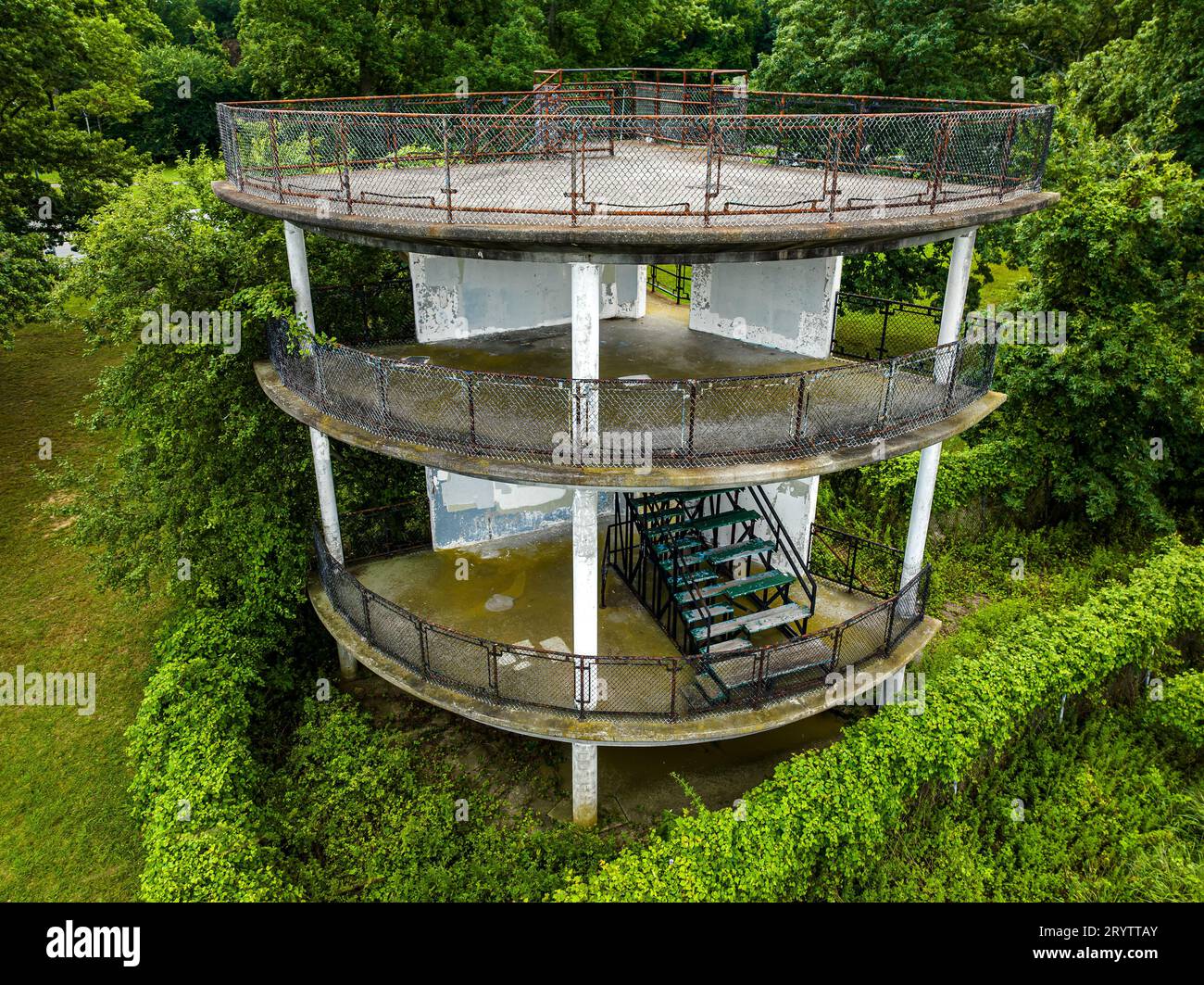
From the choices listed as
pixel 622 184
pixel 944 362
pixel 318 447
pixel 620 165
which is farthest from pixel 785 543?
pixel 318 447

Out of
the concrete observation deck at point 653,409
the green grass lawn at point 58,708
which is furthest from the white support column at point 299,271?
the green grass lawn at point 58,708

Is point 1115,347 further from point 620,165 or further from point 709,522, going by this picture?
point 620,165

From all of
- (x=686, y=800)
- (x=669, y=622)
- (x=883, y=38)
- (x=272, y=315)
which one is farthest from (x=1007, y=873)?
(x=883, y=38)

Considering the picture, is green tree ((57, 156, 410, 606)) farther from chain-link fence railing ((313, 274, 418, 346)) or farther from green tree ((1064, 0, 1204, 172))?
green tree ((1064, 0, 1204, 172))

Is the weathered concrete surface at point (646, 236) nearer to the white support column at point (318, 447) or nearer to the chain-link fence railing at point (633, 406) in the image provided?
the chain-link fence railing at point (633, 406)

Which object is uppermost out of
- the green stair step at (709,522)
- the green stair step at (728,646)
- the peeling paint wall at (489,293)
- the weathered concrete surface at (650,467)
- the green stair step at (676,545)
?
the peeling paint wall at (489,293)

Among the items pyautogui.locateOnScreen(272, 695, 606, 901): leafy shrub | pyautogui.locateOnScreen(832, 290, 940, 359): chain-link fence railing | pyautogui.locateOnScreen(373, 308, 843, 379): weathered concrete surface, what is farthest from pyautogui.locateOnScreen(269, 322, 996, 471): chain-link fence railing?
pyautogui.locateOnScreen(272, 695, 606, 901): leafy shrub

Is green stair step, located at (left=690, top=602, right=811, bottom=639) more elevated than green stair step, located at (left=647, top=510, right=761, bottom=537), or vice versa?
green stair step, located at (left=647, top=510, right=761, bottom=537)
